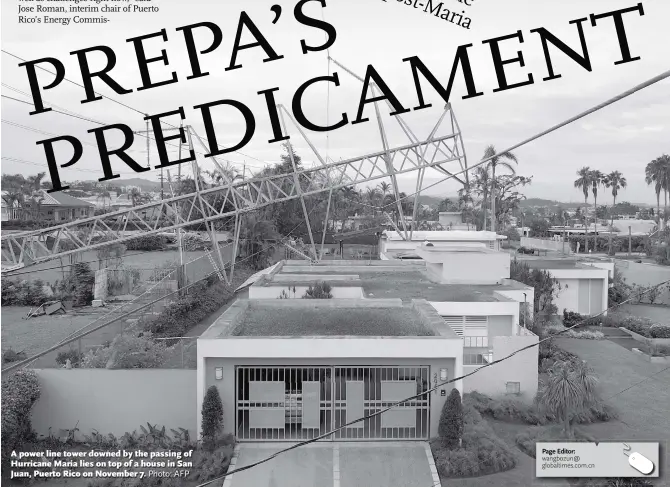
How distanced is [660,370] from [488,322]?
233 inches

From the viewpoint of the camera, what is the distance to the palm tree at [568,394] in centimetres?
1240

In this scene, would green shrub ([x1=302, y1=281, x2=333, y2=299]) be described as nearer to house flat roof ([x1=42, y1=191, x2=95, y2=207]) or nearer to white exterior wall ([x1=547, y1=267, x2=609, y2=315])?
white exterior wall ([x1=547, y1=267, x2=609, y2=315])

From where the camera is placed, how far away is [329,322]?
14539mm

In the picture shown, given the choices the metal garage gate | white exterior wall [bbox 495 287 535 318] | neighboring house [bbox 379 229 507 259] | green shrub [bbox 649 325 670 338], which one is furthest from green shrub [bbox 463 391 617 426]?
neighboring house [bbox 379 229 507 259]

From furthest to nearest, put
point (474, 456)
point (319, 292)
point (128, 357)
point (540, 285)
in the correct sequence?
point (540, 285) → point (319, 292) → point (128, 357) → point (474, 456)

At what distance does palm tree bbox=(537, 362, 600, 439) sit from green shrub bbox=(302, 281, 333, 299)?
8785 millimetres

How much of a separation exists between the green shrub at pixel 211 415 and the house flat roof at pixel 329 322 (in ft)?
6.19

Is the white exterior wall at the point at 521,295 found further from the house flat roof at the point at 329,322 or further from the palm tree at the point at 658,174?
the palm tree at the point at 658,174

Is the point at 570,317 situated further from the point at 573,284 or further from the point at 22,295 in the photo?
the point at 22,295

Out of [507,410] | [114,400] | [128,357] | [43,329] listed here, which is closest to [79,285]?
[43,329]

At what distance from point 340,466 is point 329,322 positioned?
4.34 metres

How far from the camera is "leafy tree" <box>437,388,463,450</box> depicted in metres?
11.4

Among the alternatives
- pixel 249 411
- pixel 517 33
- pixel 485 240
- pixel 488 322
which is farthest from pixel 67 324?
pixel 485 240

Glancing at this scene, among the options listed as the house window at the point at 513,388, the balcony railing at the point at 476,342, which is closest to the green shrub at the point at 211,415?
the house window at the point at 513,388
